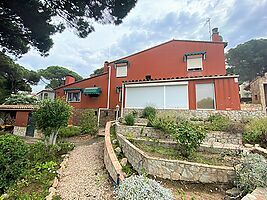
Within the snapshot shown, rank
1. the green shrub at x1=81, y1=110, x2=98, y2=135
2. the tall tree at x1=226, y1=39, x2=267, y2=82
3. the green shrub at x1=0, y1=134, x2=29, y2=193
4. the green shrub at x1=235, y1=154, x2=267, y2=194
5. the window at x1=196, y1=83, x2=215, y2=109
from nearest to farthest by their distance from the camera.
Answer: the green shrub at x1=235, y1=154, x2=267, y2=194, the green shrub at x1=0, y1=134, x2=29, y2=193, the window at x1=196, y1=83, x2=215, y2=109, the green shrub at x1=81, y1=110, x2=98, y2=135, the tall tree at x1=226, y1=39, x2=267, y2=82

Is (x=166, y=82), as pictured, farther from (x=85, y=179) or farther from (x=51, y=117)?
(x=85, y=179)

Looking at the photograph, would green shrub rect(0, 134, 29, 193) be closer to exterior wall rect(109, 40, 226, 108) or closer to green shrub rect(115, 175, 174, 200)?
green shrub rect(115, 175, 174, 200)

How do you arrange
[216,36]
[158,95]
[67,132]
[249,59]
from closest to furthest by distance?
1. [158,95]
2. [67,132]
3. [216,36]
4. [249,59]

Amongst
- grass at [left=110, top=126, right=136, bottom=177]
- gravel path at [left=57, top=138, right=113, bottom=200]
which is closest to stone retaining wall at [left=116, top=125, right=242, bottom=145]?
grass at [left=110, top=126, right=136, bottom=177]

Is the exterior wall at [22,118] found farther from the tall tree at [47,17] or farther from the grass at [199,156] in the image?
the grass at [199,156]

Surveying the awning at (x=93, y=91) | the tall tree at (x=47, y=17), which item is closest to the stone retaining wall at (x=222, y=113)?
the tall tree at (x=47, y=17)

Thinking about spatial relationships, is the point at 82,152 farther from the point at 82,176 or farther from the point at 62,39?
the point at 62,39

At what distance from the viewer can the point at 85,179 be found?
26.2 feet

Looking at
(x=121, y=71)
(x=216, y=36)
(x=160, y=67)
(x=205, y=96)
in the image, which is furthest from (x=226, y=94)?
(x=121, y=71)

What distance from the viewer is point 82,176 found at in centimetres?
→ 839

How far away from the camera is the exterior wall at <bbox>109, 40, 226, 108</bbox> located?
2083 centimetres

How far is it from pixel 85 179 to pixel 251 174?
6747 mm

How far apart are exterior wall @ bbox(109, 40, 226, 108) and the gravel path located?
1349cm

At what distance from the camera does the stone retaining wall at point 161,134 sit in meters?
10.6
